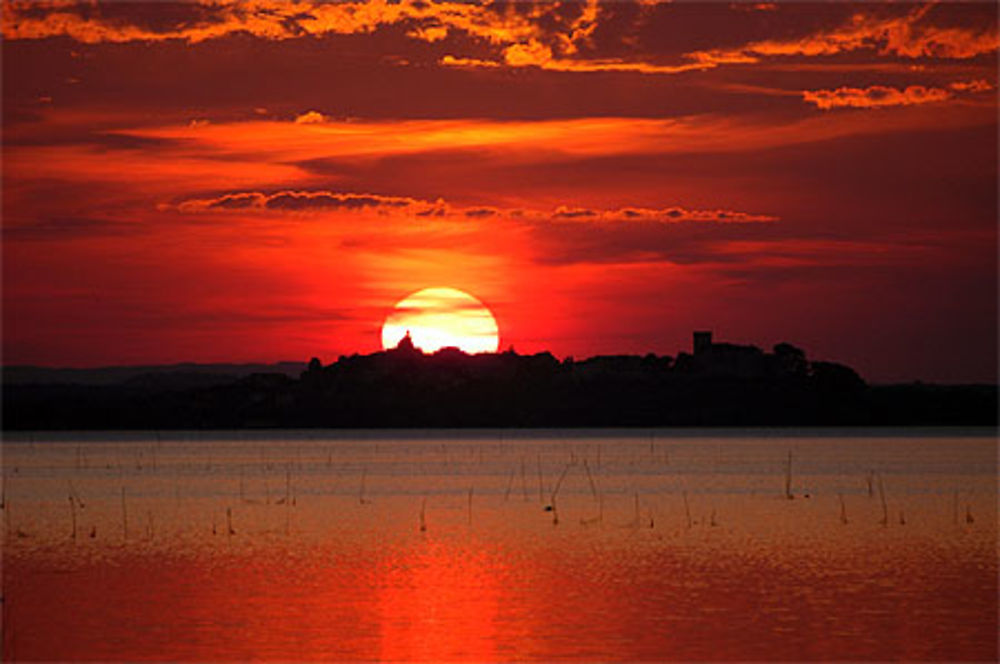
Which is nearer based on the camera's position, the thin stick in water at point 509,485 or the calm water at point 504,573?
the calm water at point 504,573

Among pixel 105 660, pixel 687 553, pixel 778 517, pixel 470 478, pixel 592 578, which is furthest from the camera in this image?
pixel 470 478

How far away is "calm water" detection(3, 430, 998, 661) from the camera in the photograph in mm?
35406

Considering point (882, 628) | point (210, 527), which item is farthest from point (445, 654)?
point (210, 527)

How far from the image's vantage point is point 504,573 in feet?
161

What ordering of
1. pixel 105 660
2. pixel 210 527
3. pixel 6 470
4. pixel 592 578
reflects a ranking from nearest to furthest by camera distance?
pixel 105 660 → pixel 592 578 → pixel 210 527 → pixel 6 470

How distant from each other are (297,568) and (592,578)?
9.50m

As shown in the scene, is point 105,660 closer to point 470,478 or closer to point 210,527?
point 210,527

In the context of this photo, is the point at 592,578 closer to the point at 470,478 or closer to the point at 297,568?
the point at 297,568

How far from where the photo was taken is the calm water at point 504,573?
35406 mm

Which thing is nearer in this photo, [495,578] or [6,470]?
[495,578]

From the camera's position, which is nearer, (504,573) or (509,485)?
(504,573)

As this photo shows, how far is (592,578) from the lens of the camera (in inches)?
1853

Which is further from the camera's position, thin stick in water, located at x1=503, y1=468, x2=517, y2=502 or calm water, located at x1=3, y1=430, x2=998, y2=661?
thin stick in water, located at x1=503, y1=468, x2=517, y2=502

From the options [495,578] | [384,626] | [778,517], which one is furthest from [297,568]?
[778,517]
